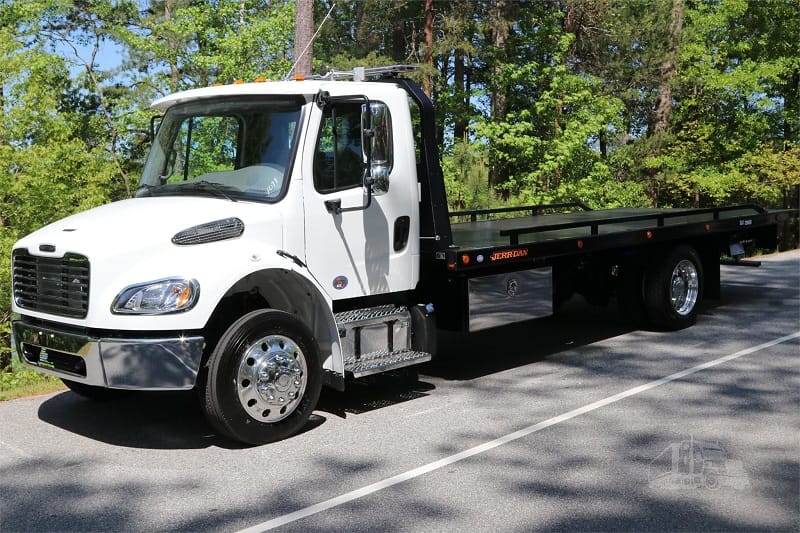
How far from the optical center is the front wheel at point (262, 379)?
5.76 metres

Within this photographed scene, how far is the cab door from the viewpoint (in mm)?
6445

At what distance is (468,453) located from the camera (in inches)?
225

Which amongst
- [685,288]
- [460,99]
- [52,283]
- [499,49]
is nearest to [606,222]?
[685,288]

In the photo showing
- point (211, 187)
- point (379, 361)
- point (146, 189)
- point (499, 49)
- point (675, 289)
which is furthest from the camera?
point (499, 49)

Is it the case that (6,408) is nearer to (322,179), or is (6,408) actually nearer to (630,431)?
(322,179)

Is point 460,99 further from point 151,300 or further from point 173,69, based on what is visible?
point 151,300

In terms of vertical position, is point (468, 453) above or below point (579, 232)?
below

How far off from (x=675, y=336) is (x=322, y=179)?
5172 millimetres

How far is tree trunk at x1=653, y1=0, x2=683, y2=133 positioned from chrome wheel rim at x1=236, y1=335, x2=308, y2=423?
26.9 meters

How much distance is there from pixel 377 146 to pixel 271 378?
200cm

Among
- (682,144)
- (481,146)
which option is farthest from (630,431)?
(682,144)

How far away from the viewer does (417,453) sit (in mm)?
5738

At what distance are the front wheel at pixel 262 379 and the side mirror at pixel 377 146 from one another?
1347 mm

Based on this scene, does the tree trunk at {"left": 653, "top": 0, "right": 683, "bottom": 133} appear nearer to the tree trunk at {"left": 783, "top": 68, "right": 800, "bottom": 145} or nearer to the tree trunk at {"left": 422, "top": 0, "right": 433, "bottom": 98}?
the tree trunk at {"left": 783, "top": 68, "right": 800, "bottom": 145}
